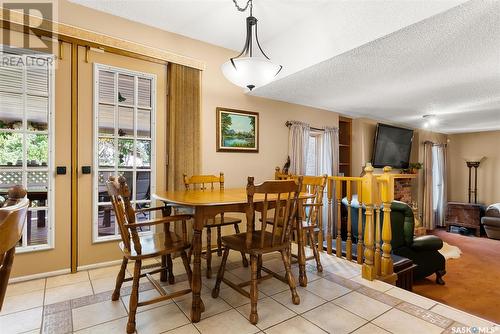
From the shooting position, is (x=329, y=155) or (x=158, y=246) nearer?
(x=158, y=246)

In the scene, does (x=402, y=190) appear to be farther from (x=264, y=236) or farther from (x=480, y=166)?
(x=264, y=236)

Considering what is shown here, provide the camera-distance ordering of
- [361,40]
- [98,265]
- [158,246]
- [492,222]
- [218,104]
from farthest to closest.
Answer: [492,222] → [218,104] → [98,265] → [361,40] → [158,246]

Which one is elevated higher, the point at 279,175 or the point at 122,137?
the point at 122,137

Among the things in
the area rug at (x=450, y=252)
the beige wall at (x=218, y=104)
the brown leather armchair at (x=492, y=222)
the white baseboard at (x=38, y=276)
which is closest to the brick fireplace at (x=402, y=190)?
the area rug at (x=450, y=252)

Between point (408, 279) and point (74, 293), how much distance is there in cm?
322

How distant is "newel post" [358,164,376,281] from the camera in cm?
243

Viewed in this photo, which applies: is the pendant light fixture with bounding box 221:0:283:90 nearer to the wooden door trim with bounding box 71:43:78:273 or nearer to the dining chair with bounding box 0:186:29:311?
the wooden door trim with bounding box 71:43:78:273

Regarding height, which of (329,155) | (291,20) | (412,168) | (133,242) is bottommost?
(133,242)

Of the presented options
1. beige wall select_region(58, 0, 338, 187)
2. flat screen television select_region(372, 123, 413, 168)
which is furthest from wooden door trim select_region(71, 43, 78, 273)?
flat screen television select_region(372, 123, 413, 168)

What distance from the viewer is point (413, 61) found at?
2.70 m

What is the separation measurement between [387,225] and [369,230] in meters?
0.18

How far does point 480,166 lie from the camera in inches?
283

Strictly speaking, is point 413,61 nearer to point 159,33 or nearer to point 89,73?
point 159,33

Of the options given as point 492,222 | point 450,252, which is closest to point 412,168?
point 492,222
